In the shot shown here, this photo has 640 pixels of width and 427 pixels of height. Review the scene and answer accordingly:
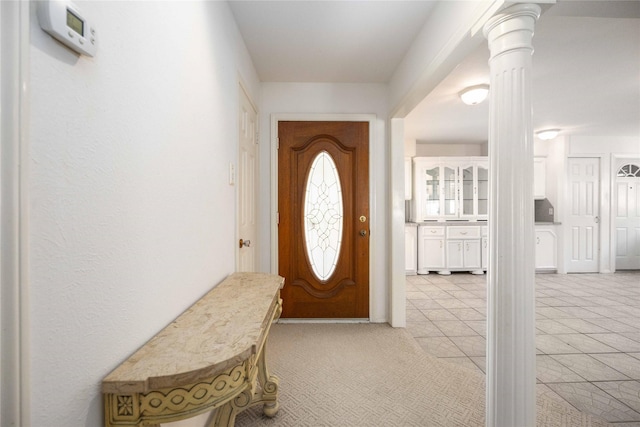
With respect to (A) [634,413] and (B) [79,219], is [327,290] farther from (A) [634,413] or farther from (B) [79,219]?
(B) [79,219]

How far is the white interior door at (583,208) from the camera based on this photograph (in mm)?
5422

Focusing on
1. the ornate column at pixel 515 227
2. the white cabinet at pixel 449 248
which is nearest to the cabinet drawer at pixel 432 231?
the white cabinet at pixel 449 248

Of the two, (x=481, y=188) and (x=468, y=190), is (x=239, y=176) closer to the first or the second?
(x=468, y=190)

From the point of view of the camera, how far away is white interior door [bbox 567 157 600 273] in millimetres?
5422

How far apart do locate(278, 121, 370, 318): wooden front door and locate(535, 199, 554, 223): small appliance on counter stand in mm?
4627

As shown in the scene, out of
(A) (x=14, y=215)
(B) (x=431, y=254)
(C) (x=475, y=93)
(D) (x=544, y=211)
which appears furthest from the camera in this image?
(D) (x=544, y=211)

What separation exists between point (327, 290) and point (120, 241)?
2450 millimetres

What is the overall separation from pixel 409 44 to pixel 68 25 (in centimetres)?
232

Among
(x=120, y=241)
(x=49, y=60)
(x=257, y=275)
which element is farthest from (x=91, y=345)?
(x=257, y=275)

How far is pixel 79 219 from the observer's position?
0.67 metres

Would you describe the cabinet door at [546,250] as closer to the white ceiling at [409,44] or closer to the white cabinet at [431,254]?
the white cabinet at [431,254]

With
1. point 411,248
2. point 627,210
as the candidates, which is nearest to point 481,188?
point 411,248

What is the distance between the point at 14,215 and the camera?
51cm

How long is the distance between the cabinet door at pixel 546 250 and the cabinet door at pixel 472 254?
1072mm
